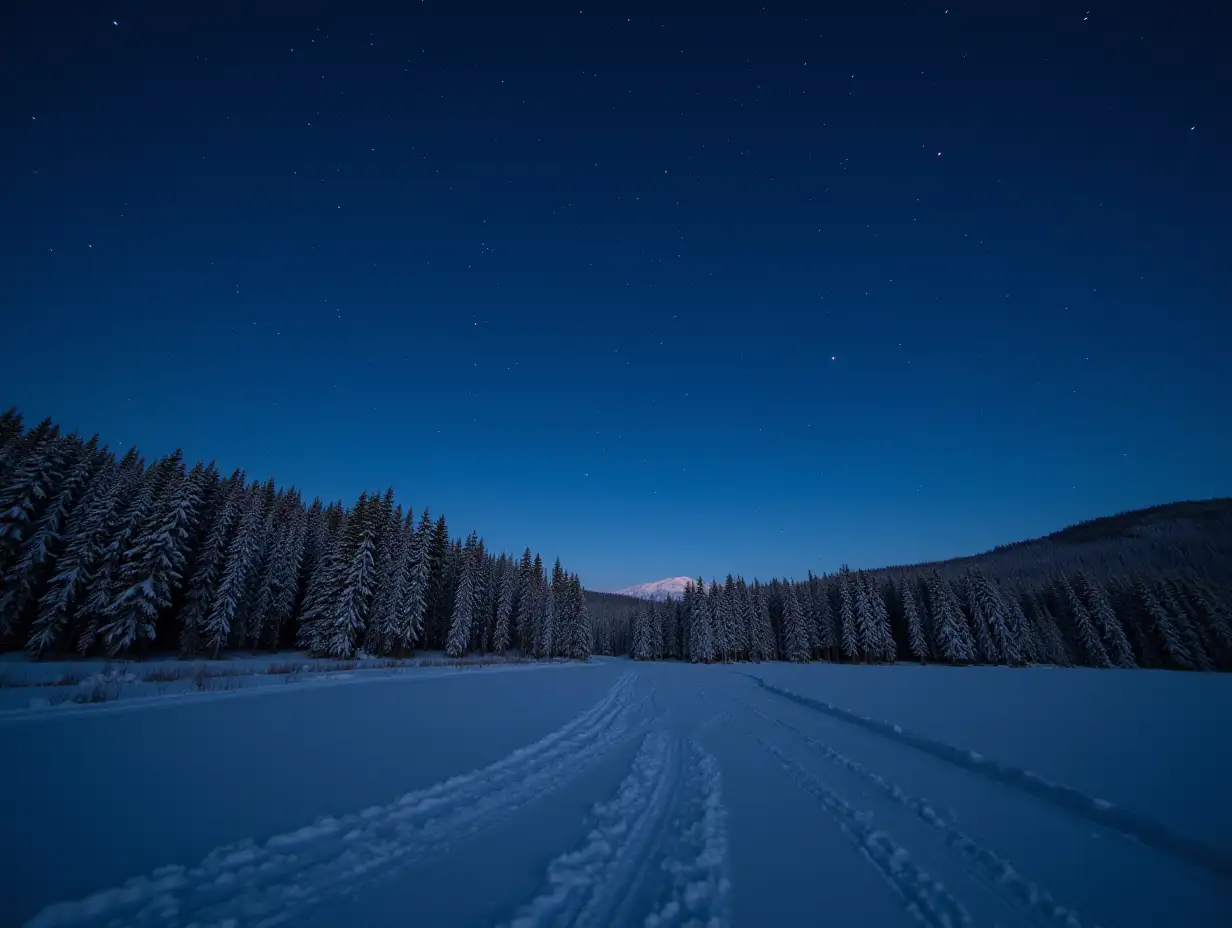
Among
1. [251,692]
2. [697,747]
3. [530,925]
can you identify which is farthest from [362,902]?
[251,692]

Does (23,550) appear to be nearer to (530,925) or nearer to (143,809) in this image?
(143,809)

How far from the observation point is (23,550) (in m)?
26.6

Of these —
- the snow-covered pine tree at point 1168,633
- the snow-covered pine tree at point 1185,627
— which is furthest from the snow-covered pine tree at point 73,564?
the snow-covered pine tree at point 1185,627

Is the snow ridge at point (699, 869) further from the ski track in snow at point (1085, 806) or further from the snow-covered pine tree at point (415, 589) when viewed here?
the snow-covered pine tree at point (415, 589)

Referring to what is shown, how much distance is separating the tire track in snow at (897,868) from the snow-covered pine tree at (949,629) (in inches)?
2724

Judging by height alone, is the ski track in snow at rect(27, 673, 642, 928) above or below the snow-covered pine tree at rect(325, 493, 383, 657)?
below

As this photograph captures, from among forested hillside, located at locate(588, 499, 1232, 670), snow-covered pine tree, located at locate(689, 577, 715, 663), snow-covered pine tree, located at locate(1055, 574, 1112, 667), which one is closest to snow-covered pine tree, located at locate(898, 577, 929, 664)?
forested hillside, located at locate(588, 499, 1232, 670)

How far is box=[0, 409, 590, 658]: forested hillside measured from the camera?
26703 mm

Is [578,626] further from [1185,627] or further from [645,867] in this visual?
[1185,627]

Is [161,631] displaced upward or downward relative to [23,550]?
downward

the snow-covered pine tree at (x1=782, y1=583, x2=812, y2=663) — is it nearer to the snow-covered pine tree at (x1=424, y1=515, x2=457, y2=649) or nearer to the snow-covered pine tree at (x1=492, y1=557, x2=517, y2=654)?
the snow-covered pine tree at (x1=492, y1=557, x2=517, y2=654)

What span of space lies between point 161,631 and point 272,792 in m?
42.0

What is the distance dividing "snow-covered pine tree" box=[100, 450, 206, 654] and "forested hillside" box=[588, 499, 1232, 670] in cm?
6385

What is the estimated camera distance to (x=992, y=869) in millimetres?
4371
